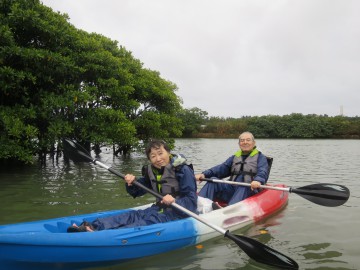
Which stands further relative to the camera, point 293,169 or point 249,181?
point 293,169

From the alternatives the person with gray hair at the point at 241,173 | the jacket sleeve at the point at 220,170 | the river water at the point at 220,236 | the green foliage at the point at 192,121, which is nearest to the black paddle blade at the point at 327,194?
the river water at the point at 220,236

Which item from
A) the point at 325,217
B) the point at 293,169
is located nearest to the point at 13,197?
the point at 325,217

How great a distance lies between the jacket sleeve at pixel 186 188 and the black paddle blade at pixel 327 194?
1.79 metres

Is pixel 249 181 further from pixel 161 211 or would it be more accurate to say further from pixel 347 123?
pixel 347 123

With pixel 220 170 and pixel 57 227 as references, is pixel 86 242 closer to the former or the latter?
pixel 57 227

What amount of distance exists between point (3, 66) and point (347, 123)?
42584 millimetres

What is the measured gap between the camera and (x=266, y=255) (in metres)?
3.66

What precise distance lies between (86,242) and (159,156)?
1.37 metres

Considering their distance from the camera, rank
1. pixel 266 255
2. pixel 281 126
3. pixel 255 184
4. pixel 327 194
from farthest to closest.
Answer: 1. pixel 281 126
2. pixel 255 184
3. pixel 327 194
4. pixel 266 255

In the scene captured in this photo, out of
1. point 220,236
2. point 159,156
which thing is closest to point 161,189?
point 159,156

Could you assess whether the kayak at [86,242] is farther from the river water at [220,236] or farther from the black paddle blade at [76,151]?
the black paddle blade at [76,151]

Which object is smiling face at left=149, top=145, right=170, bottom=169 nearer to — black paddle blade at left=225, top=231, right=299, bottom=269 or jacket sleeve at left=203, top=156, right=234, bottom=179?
black paddle blade at left=225, top=231, right=299, bottom=269

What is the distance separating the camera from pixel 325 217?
563 cm

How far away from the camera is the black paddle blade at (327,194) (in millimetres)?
4934
